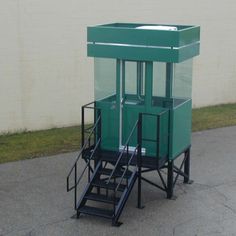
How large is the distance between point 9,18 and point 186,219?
6564 mm

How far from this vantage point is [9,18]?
12.8 metres

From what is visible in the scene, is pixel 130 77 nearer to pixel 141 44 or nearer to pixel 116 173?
pixel 141 44

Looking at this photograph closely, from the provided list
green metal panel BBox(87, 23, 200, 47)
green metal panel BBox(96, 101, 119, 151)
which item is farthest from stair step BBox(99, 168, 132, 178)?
green metal panel BBox(87, 23, 200, 47)

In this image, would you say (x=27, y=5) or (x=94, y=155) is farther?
(x=27, y=5)

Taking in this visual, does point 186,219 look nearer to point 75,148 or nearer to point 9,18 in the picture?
point 75,148

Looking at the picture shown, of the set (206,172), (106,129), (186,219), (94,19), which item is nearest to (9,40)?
(94,19)

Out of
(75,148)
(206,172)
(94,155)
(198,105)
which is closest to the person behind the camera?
(94,155)

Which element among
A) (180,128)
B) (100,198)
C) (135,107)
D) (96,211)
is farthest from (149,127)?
(96,211)

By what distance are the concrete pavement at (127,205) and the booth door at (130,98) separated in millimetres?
1084

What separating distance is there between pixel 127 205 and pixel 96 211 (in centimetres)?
76

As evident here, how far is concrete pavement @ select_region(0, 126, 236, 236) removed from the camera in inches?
330

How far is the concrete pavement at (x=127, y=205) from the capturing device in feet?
27.5

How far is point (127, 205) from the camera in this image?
30.3ft

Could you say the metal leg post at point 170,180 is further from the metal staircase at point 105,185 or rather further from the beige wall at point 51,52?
the beige wall at point 51,52
